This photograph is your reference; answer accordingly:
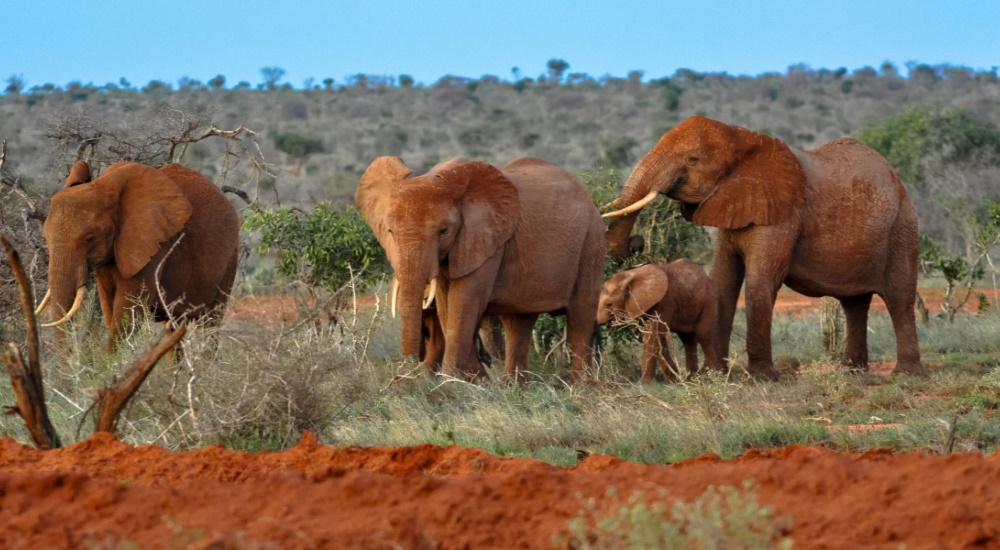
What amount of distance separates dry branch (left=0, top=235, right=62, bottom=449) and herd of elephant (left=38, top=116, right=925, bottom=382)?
4.20 m

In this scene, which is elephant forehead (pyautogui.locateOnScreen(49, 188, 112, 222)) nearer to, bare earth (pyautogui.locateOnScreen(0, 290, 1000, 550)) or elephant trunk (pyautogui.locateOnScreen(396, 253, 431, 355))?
elephant trunk (pyautogui.locateOnScreen(396, 253, 431, 355))

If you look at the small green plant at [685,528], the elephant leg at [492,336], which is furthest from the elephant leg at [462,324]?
the small green plant at [685,528]

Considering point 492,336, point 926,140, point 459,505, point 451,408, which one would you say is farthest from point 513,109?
point 459,505

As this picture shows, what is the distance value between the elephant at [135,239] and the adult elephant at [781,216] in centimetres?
394

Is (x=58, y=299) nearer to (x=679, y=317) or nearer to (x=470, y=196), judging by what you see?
(x=470, y=196)

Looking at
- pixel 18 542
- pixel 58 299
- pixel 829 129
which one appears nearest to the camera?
pixel 18 542

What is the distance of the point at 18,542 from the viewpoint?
414 centimetres

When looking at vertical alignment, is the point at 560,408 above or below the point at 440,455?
below

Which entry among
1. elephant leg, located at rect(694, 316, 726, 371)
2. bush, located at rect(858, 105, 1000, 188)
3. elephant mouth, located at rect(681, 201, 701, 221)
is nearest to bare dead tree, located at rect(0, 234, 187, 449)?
elephant mouth, located at rect(681, 201, 701, 221)

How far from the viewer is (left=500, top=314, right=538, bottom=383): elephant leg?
1216 centimetres

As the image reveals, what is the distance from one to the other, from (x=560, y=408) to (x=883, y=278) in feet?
15.6

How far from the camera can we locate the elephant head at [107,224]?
10.8m

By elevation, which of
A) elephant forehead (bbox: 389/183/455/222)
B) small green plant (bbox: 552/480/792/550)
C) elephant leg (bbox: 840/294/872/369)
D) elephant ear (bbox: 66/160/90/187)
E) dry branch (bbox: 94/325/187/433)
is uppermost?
elephant ear (bbox: 66/160/90/187)

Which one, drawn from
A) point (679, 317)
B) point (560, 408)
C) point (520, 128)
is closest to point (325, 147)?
point (520, 128)
